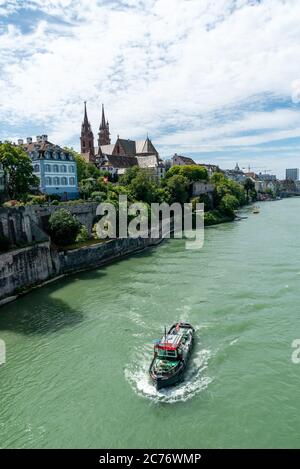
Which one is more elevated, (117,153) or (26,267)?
(117,153)

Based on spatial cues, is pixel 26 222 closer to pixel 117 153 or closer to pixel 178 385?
pixel 178 385

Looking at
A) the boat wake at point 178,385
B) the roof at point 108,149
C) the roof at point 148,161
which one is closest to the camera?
the boat wake at point 178,385

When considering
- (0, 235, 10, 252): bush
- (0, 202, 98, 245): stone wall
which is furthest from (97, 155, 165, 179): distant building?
(0, 235, 10, 252): bush

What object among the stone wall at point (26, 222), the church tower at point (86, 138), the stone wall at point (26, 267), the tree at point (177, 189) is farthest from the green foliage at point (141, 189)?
the church tower at point (86, 138)

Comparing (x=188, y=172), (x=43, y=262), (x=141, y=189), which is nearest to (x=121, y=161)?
(x=188, y=172)

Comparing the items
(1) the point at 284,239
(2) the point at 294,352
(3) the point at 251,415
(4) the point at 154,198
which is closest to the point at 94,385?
(3) the point at 251,415

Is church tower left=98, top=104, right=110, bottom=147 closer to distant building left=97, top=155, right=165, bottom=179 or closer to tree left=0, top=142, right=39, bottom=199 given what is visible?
distant building left=97, top=155, right=165, bottom=179

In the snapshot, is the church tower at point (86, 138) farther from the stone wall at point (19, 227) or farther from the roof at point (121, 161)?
the stone wall at point (19, 227)
